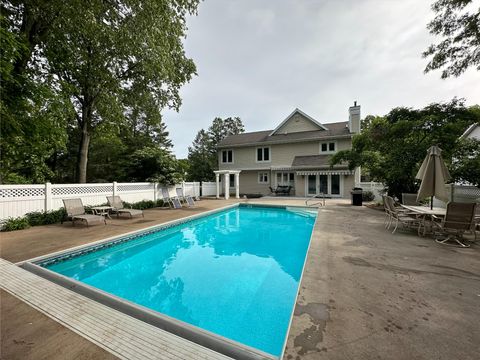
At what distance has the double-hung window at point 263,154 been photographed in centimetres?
2600

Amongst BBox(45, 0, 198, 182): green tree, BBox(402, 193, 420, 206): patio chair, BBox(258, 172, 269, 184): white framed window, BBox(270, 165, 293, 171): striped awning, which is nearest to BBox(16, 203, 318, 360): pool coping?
BBox(45, 0, 198, 182): green tree

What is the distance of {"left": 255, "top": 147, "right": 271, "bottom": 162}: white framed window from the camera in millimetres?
25986

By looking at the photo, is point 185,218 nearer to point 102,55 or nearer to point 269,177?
point 102,55

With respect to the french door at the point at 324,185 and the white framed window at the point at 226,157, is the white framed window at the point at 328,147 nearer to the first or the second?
the french door at the point at 324,185

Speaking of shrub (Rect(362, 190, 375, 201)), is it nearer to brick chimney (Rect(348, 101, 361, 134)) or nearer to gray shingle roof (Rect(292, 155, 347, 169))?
gray shingle roof (Rect(292, 155, 347, 169))

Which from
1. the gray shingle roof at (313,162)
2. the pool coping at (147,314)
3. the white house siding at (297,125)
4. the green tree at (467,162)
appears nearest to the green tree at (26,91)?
the pool coping at (147,314)

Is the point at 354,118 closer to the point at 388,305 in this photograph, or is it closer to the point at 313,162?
the point at 313,162

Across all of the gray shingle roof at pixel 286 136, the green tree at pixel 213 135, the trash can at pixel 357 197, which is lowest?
the trash can at pixel 357 197

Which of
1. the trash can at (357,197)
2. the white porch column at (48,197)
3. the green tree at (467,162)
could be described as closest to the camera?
the green tree at (467,162)

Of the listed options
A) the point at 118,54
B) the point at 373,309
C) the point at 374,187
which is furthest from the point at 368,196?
the point at 118,54

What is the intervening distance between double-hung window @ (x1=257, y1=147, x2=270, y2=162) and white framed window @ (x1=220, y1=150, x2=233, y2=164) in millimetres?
3897

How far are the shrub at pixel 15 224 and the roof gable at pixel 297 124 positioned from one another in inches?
919

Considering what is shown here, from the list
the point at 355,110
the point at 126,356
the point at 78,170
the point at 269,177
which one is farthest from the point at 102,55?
the point at 355,110

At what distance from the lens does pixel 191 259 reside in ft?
22.9
